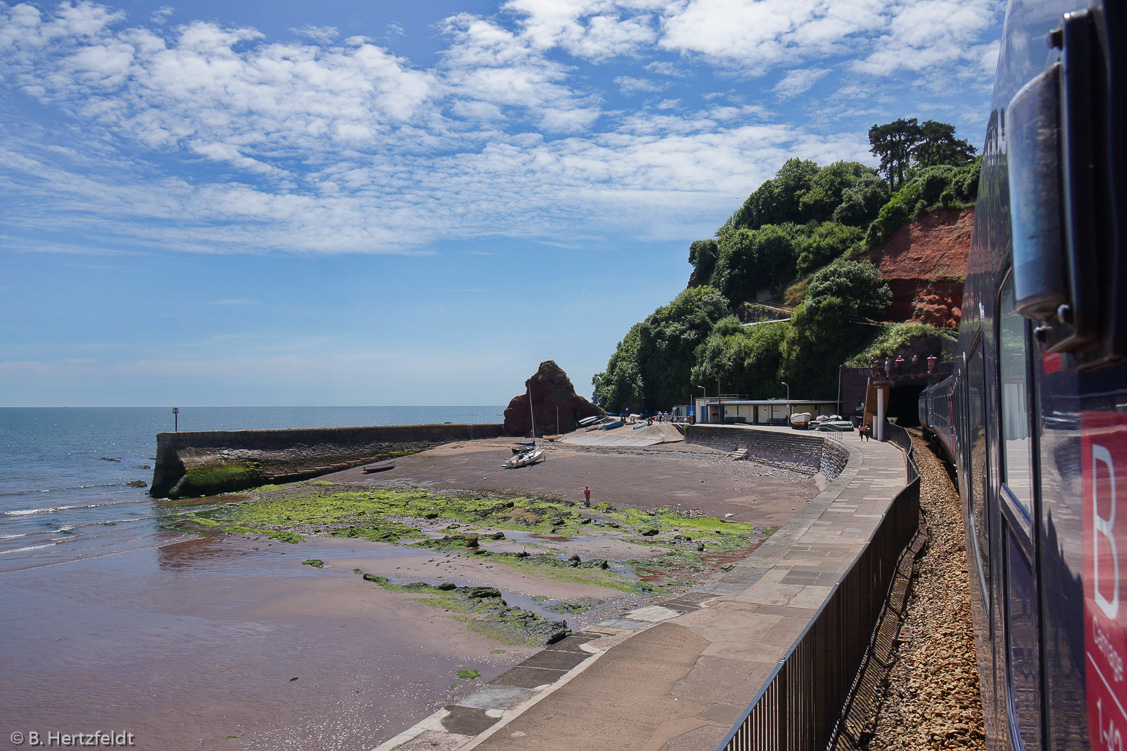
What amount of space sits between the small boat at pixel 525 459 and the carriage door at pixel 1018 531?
40820 mm

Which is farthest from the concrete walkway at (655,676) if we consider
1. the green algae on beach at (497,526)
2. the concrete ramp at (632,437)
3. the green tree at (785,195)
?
the green tree at (785,195)

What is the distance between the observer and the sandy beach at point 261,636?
10211mm

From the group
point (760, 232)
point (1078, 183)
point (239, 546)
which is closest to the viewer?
point (1078, 183)

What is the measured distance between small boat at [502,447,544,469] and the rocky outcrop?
92.4ft

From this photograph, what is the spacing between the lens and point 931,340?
159ft

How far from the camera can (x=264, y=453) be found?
46.6 metres

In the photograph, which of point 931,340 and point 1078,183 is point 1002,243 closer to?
point 1078,183

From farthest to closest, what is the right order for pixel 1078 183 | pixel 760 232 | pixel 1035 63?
pixel 760 232, pixel 1035 63, pixel 1078 183

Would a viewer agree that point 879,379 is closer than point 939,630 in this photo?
No

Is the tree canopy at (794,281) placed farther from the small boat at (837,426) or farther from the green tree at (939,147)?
the small boat at (837,426)

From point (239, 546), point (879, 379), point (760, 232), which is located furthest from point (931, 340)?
point (239, 546)

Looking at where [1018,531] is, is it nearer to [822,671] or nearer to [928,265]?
[822,671]

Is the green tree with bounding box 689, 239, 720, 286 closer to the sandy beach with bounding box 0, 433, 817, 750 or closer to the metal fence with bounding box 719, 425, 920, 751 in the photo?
the sandy beach with bounding box 0, 433, 817, 750

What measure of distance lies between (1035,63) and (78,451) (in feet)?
342
